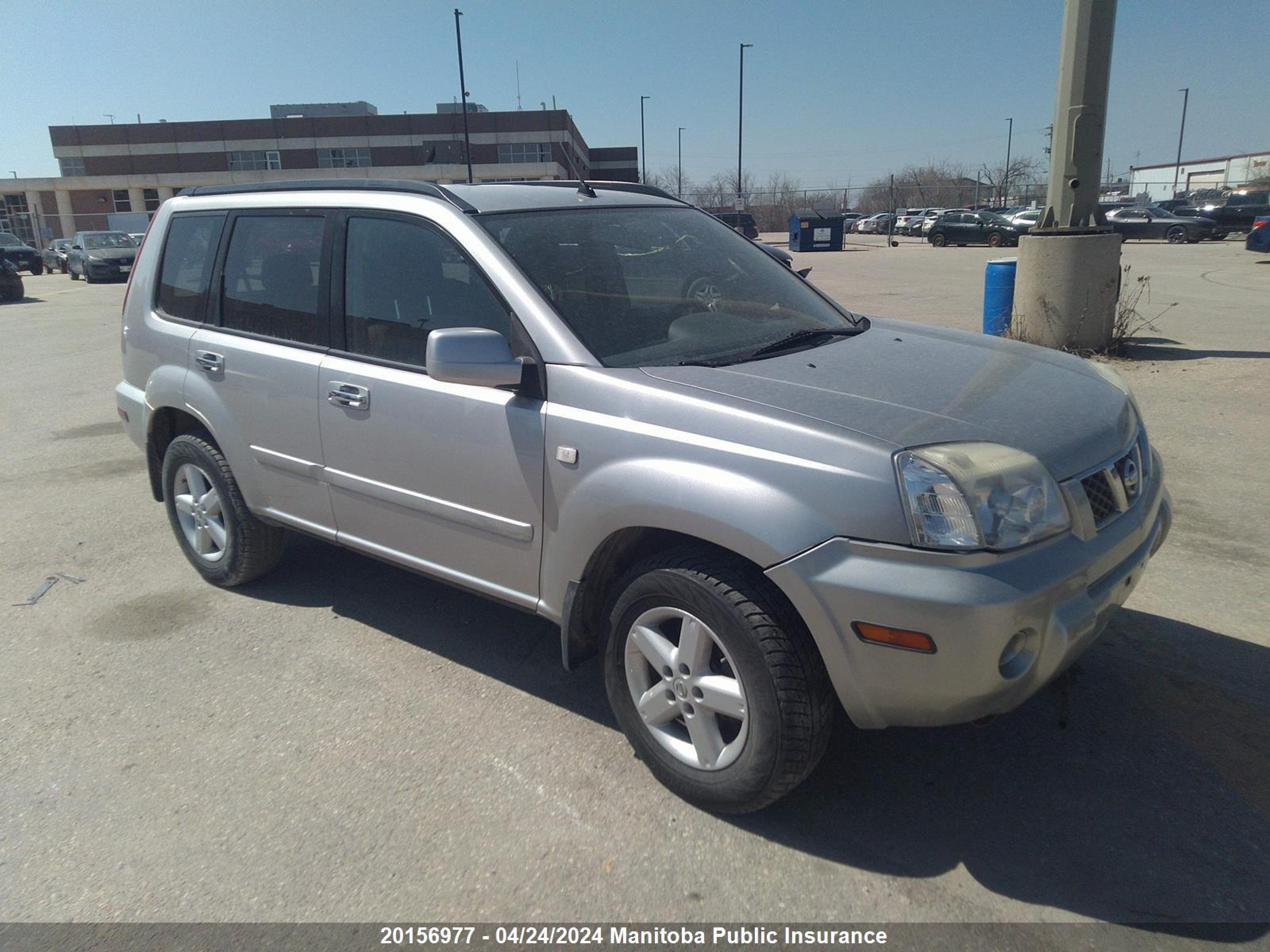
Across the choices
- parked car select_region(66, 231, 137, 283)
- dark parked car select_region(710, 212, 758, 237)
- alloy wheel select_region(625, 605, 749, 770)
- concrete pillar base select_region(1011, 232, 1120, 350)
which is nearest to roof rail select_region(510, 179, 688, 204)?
alloy wheel select_region(625, 605, 749, 770)

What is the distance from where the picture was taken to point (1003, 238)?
37500 mm

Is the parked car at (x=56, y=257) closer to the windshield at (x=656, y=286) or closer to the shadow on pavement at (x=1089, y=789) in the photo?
the windshield at (x=656, y=286)

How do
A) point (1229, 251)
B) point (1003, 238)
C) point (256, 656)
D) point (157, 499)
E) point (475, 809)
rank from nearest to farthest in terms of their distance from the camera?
point (475, 809), point (256, 656), point (157, 499), point (1229, 251), point (1003, 238)

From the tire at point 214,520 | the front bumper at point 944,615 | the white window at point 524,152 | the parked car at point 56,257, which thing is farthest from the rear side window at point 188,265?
the white window at point 524,152

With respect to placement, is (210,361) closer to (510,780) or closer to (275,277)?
(275,277)

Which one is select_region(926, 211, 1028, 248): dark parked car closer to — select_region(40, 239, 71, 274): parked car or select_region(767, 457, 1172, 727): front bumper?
select_region(40, 239, 71, 274): parked car

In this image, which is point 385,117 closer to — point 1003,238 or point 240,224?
point 1003,238

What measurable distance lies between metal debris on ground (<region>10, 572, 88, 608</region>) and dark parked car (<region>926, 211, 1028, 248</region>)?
37.7 metres

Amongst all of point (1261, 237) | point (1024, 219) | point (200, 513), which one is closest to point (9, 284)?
point (200, 513)

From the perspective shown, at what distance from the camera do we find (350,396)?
12.1 feet

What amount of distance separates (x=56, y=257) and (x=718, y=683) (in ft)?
147

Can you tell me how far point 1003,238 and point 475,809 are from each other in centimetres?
3919

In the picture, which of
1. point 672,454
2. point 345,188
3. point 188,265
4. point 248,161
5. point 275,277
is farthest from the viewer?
point 248,161

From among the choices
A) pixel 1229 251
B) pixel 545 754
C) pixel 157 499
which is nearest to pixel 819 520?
pixel 545 754
